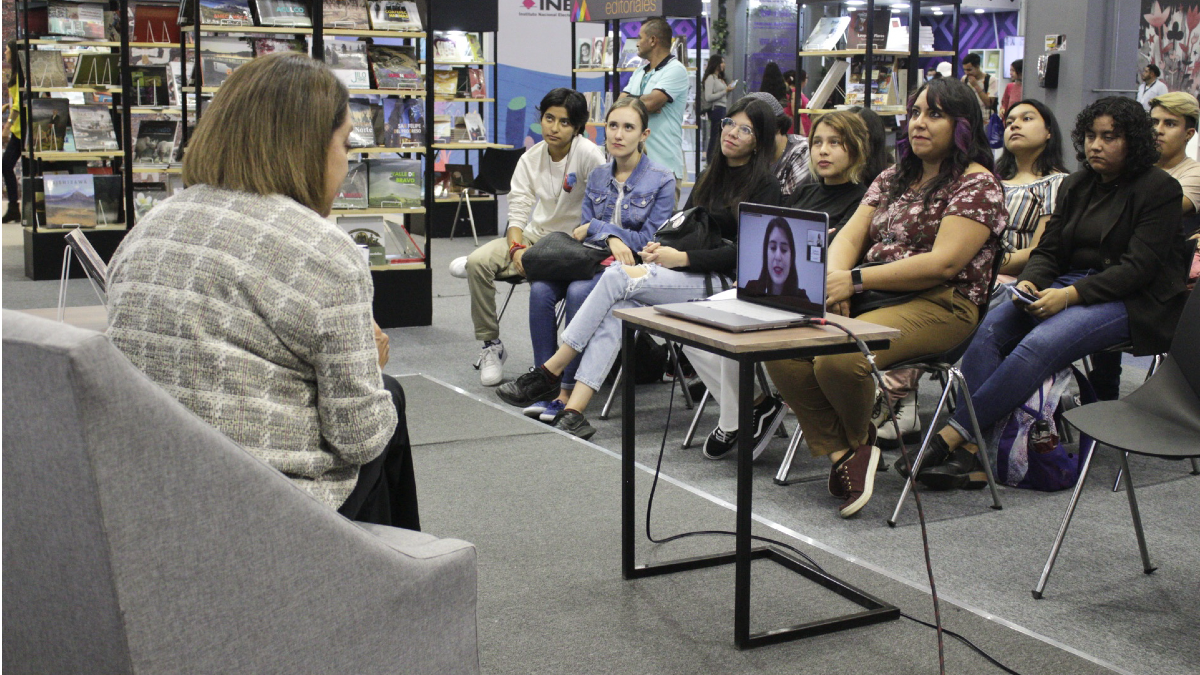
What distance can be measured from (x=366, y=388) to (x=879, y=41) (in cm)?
640

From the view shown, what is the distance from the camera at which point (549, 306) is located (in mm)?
4562

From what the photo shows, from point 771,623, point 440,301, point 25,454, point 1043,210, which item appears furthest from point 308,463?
point 440,301

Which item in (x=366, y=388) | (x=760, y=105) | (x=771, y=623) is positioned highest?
(x=760, y=105)

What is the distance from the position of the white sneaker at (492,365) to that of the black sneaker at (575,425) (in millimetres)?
782

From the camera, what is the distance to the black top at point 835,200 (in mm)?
4023

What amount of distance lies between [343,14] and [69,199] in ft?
9.64

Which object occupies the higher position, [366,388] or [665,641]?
[366,388]

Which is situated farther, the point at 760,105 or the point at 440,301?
the point at 440,301

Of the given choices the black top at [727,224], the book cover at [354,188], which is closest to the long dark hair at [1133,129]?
the black top at [727,224]

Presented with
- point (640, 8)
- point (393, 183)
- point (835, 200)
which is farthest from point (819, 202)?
point (640, 8)

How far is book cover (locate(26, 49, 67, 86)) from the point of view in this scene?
24.5 ft

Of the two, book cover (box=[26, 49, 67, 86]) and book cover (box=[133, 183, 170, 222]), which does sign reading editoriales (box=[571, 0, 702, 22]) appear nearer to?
book cover (box=[133, 183, 170, 222])

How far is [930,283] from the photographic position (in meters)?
3.36

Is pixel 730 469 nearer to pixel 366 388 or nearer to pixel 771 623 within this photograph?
pixel 771 623
